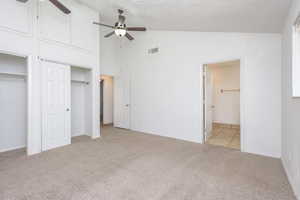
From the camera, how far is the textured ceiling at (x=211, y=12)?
7.43ft

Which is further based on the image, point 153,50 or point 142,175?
point 153,50

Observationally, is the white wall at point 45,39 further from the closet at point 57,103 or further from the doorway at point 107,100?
the doorway at point 107,100

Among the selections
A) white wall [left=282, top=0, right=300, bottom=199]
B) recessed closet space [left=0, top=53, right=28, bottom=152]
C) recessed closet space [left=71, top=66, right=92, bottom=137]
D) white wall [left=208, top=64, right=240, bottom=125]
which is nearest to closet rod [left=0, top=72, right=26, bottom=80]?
recessed closet space [left=0, top=53, right=28, bottom=152]

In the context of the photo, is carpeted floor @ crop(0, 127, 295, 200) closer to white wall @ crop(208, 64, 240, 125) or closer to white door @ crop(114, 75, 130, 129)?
white door @ crop(114, 75, 130, 129)

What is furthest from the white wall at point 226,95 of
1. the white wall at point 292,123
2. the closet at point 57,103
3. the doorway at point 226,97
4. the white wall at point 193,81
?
the closet at point 57,103

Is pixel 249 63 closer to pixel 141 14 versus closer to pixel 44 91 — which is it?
pixel 141 14

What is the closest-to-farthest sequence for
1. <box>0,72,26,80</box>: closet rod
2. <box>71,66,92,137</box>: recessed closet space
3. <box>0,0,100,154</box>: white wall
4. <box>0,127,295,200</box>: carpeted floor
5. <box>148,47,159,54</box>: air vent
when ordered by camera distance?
<box>0,127,295,200</box>: carpeted floor, <box>0,0,100,154</box>: white wall, <box>0,72,26,80</box>: closet rod, <box>71,66,92,137</box>: recessed closet space, <box>148,47,159,54</box>: air vent

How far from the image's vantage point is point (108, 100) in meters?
7.01

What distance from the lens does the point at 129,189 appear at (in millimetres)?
2068

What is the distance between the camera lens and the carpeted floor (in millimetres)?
1971

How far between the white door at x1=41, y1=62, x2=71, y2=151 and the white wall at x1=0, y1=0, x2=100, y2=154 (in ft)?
0.45

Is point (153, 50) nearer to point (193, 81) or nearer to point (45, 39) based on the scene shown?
point (193, 81)

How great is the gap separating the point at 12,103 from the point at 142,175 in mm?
3658

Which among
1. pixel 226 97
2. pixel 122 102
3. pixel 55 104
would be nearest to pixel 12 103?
pixel 55 104
